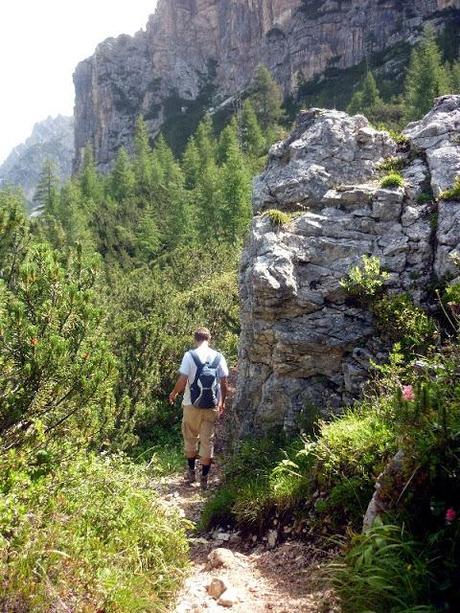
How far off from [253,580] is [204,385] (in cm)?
279

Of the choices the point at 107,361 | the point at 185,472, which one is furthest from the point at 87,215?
the point at 107,361

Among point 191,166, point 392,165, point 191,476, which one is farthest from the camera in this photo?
point 191,166

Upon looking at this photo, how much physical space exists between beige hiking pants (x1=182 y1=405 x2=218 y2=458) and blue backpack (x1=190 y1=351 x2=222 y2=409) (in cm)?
23

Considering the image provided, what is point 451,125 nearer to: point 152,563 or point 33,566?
point 152,563

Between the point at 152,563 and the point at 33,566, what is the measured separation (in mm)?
1069

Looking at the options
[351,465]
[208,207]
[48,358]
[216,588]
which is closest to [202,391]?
[351,465]

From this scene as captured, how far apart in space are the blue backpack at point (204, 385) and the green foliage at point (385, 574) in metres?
3.57

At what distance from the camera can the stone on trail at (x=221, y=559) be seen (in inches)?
166

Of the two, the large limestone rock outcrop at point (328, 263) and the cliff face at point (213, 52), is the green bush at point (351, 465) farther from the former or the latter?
the cliff face at point (213, 52)

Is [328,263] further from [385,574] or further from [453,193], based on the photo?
[385,574]

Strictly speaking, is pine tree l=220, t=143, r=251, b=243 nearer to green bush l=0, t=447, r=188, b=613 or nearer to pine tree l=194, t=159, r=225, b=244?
pine tree l=194, t=159, r=225, b=244

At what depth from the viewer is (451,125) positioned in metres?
8.69

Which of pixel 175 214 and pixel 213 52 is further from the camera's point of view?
pixel 213 52

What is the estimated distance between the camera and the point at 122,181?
50.6 meters
